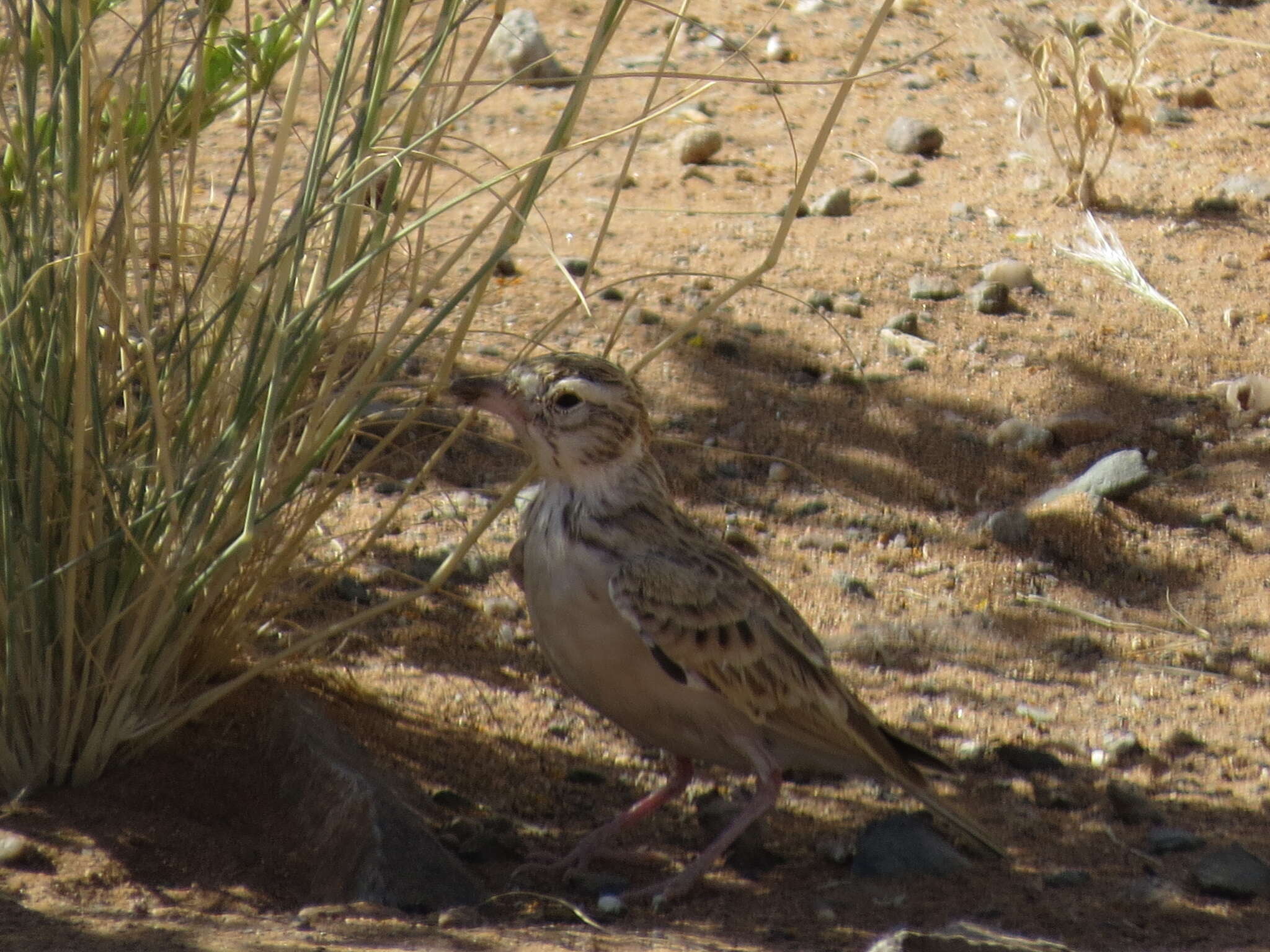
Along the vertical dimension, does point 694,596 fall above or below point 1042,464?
above

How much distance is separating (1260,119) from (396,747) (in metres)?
6.70

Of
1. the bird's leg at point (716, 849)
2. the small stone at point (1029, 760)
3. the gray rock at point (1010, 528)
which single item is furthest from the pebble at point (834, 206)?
the bird's leg at point (716, 849)

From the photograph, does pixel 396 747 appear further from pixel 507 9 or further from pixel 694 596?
pixel 507 9

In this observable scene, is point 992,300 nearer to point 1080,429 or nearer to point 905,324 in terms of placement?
point 905,324

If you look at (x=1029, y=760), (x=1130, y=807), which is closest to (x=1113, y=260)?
(x=1029, y=760)

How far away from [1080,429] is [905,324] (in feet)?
3.28

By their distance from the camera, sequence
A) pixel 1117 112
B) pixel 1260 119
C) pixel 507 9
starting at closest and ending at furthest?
pixel 1117 112
pixel 1260 119
pixel 507 9

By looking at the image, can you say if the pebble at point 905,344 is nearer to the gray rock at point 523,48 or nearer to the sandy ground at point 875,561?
the sandy ground at point 875,561

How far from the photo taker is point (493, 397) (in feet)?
13.4

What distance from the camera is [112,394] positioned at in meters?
3.65

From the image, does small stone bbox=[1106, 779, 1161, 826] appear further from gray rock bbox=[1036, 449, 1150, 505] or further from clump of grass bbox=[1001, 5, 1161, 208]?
clump of grass bbox=[1001, 5, 1161, 208]

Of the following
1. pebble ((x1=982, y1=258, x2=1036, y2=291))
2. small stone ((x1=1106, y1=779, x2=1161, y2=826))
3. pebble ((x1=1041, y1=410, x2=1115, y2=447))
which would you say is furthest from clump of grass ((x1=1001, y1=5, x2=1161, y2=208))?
small stone ((x1=1106, y1=779, x2=1161, y2=826))

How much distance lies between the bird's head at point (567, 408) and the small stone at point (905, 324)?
117 inches

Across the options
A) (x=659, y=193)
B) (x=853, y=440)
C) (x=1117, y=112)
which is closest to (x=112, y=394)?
(x=853, y=440)
